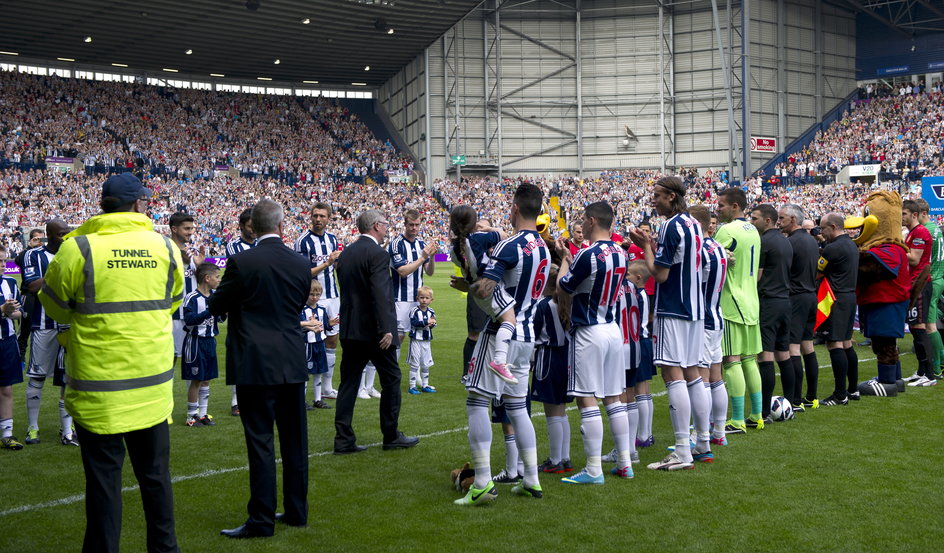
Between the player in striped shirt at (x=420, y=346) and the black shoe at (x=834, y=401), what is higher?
the player in striped shirt at (x=420, y=346)

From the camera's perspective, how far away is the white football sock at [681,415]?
7129 millimetres

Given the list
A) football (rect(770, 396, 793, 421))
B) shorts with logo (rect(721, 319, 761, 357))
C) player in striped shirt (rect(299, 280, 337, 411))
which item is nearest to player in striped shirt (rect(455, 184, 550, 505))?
shorts with logo (rect(721, 319, 761, 357))

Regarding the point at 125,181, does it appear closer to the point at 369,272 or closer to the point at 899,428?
the point at 369,272

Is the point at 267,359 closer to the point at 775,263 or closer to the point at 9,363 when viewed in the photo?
the point at 9,363

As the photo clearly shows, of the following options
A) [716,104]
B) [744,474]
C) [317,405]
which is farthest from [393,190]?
[744,474]

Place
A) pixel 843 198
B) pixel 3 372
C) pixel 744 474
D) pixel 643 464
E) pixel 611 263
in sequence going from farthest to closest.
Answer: pixel 843 198
pixel 3 372
pixel 643 464
pixel 744 474
pixel 611 263

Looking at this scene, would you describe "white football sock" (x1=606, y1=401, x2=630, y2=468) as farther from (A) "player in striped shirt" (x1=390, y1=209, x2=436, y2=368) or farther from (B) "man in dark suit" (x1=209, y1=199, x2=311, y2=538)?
(A) "player in striped shirt" (x1=390, y1=209, x2=436, y2=368)

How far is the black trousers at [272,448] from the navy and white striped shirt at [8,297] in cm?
352

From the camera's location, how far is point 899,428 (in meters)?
8.62

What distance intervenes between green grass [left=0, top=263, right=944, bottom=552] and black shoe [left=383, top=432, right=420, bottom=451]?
122 millimetres

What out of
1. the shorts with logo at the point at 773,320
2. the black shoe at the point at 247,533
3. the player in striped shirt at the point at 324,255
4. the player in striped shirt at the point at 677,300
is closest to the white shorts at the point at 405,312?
the player in striped shirt at the point at 324,255

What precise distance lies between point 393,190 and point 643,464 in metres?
47.5

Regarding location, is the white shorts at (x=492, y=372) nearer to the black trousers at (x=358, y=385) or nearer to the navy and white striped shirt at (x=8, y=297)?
the black trousers at (x=358, y=385)

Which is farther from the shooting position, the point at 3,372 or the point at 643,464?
the point at 3,372
